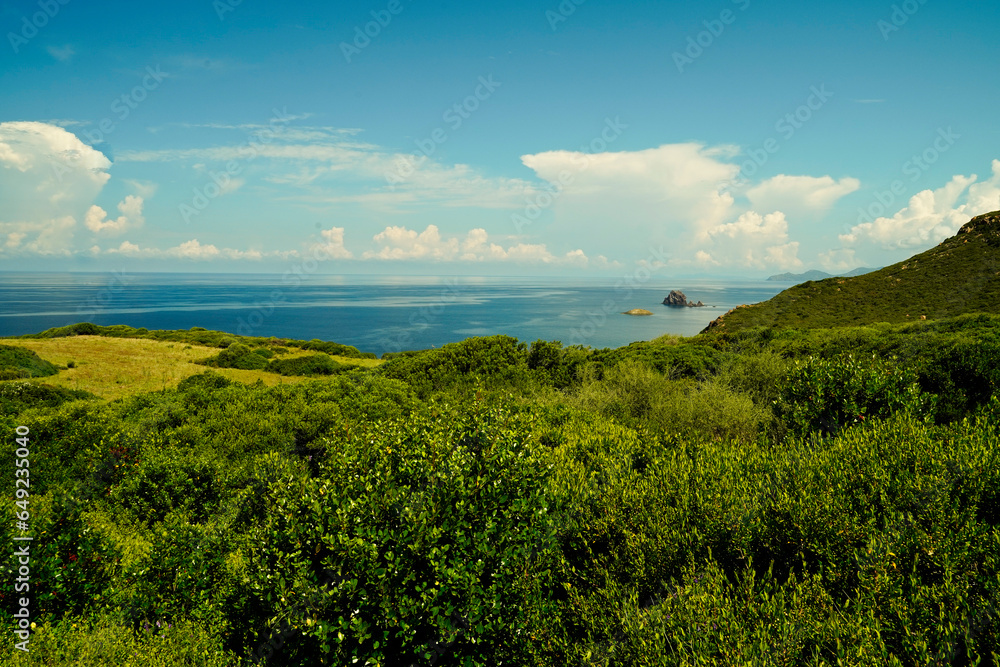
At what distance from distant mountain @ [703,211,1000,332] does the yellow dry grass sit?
189ft

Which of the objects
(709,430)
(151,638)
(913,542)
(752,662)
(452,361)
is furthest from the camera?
(452,361)

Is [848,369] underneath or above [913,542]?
above

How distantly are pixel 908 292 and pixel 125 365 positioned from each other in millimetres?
88534

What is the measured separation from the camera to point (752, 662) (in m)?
4.39

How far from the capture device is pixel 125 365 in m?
38.4

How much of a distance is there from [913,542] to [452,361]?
2156 centimetres

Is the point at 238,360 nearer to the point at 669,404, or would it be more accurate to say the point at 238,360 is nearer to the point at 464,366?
the point at 464,366

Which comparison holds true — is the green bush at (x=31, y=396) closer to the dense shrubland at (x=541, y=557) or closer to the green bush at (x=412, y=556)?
the dense shrubland at (x=541, y=557)

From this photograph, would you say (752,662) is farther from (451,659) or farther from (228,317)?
(228,317)

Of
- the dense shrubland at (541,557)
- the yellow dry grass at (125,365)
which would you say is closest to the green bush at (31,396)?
the yellow dry grass at (125,365)

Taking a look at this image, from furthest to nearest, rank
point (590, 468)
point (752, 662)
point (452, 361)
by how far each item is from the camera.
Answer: point (452, 361)
point (590, 468)
point (752, 662)

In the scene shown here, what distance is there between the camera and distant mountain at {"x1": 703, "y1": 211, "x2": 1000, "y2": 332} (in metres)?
55.9

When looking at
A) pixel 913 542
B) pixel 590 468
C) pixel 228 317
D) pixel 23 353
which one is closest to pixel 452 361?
pixel 590 468

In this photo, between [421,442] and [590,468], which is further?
[590,468]
